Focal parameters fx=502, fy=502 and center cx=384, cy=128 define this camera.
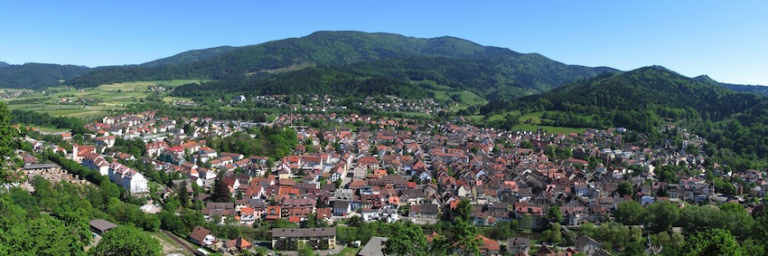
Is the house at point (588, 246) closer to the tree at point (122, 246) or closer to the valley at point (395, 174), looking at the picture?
the valley at point (395, 174)

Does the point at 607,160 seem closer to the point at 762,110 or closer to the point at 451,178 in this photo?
the point at 451,178

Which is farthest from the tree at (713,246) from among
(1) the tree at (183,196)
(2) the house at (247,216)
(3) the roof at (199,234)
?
(1) the tree at (183,196)

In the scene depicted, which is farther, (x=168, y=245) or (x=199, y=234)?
(x=199, y=234)

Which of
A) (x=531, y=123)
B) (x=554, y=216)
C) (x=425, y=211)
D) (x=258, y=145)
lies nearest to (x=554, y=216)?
(x=554, y=216)

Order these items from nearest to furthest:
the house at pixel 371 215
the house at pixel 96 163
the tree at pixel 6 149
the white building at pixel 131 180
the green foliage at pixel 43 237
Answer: the tree at pixel 6 149, the green foliage at pixel 43 237, the house at pixel 371 215, the white building at pixel 131 180, the house at pixel 96 163

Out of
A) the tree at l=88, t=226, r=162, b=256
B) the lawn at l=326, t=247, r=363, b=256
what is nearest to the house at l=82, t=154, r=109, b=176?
the lawn at l=326, t=247, r=363, b=256

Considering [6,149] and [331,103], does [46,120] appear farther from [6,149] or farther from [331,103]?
[6,149]
